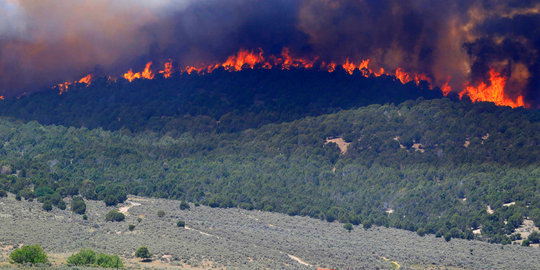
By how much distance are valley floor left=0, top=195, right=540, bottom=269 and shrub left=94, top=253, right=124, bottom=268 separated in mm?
3352

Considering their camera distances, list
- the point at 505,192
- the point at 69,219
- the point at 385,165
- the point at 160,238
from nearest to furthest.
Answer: the point at 160,238 < the point at 69,219 < the point at 505,192 < the point at 385,165

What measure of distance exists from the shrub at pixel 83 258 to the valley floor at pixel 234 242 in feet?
6.57

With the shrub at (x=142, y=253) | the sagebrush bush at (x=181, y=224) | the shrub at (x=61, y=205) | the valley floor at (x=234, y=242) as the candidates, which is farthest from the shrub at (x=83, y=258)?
the shrub at (x=61, y=205)

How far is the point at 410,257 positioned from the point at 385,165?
63474 millimetres

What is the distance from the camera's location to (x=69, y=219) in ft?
450

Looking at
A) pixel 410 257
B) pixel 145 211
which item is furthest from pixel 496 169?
pixel 145 211

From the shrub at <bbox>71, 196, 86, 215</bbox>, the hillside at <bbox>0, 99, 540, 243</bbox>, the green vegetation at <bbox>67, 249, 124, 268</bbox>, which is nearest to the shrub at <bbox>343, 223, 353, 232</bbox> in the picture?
the hillside at <bbox>0, 99, 540, 243</bbox>

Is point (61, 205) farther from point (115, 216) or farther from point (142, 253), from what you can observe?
Answer: point (142, 253)

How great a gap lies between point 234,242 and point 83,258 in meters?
29.6

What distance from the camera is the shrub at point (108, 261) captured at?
341 feet

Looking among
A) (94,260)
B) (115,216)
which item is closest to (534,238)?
(115,216)

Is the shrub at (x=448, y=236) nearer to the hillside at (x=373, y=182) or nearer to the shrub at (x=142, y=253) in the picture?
the hillside at (x=373, y=182)

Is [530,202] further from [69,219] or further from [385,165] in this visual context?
[69,219]

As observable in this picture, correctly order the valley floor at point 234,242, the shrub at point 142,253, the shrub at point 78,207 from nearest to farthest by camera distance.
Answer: the shrub at point 142,253 → the valley floor at point 234,242 → the shrub at point 78,207
